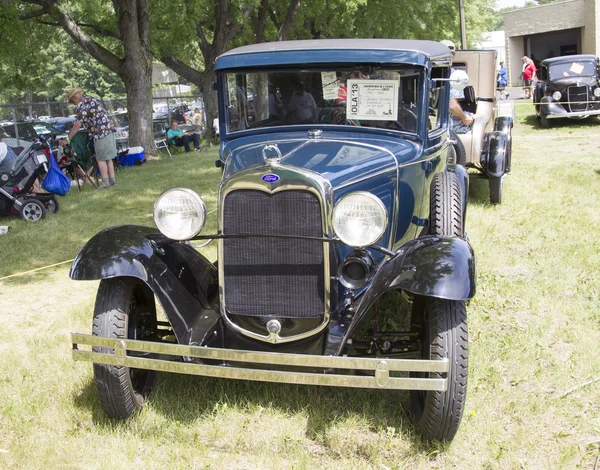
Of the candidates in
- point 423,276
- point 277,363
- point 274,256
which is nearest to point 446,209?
point 423,276

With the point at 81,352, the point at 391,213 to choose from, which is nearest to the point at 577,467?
the point at 391,213

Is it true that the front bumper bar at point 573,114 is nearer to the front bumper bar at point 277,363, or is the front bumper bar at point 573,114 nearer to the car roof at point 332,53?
the car roof at point 332,53

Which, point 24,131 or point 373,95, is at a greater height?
point 373,95

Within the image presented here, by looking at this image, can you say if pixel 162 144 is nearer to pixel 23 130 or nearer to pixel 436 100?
pixel 23 130

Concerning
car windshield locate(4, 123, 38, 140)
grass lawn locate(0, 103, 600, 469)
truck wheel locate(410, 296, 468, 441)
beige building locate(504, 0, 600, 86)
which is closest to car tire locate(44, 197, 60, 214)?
grass lawn locate(0, 103, 600, 469)

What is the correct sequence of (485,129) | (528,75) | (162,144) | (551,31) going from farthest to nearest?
1. (551,31)
2. (528,75)
3. (162,144)
4. (485,129)

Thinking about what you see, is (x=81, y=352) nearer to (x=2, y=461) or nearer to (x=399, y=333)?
(x=2, y=461)

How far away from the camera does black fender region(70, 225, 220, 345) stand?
3266 millimetres

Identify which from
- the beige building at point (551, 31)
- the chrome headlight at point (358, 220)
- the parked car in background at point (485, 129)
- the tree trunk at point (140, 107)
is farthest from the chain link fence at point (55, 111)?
the beige building at point (551, 31)

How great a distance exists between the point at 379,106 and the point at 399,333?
1.64 meters

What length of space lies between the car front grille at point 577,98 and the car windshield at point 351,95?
43.2ft

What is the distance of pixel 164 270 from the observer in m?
3.44

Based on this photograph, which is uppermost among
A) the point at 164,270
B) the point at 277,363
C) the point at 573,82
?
the point at 573,82

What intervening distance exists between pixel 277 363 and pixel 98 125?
8259mm
